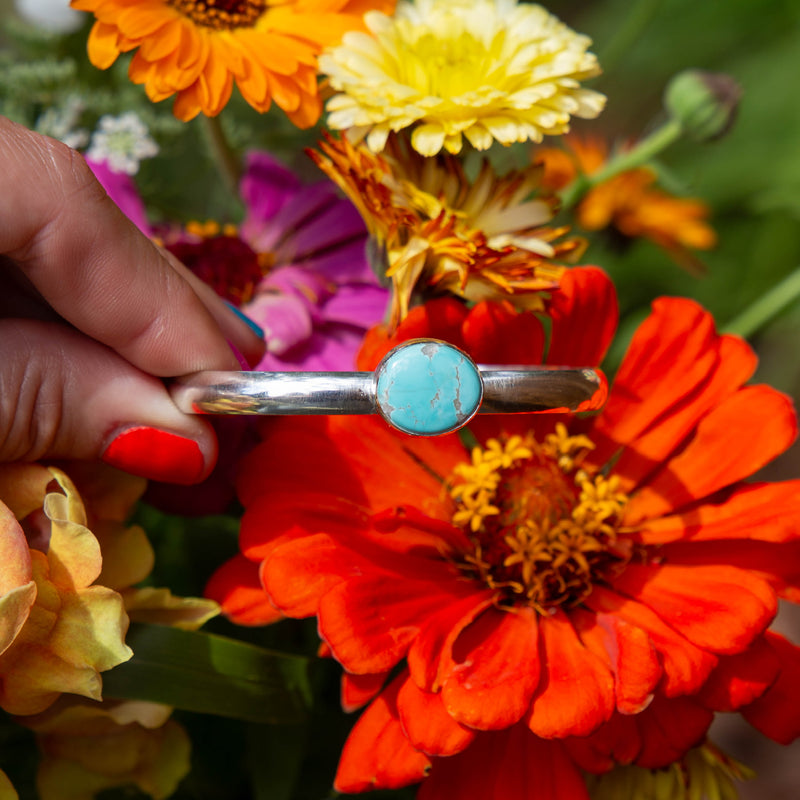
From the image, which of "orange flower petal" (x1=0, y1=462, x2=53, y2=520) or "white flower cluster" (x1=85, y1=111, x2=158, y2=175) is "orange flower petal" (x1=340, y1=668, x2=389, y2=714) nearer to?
"orange flower petal" (x1=0, y1=462, x2=53, y2=520)

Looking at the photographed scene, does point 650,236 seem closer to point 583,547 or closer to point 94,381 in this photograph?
point 583,547

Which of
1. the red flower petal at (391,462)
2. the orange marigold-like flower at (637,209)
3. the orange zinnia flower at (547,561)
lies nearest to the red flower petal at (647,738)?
the orange zinnia flower at (547,561)

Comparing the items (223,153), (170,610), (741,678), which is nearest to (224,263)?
(223,153)

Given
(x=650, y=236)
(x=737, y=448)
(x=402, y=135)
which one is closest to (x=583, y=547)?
(x=737, y=448)

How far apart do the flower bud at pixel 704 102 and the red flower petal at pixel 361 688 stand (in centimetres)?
29

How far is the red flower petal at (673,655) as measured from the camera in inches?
10.8

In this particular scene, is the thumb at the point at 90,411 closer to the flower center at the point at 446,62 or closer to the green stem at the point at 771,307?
the flower center at the point at 446,62

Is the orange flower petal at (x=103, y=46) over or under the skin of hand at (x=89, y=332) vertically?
over

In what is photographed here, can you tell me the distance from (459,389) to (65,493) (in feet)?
0.43

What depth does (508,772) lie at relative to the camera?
305mm

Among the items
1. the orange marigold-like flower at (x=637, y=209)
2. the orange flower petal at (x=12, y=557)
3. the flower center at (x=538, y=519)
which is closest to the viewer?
the orange flower petal at (x=12, y=557)

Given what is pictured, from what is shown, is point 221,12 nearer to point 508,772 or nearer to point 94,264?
point 94,264

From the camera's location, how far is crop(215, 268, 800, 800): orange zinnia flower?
278 mm

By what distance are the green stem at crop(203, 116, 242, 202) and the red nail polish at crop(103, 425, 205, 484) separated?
0.55 ft
